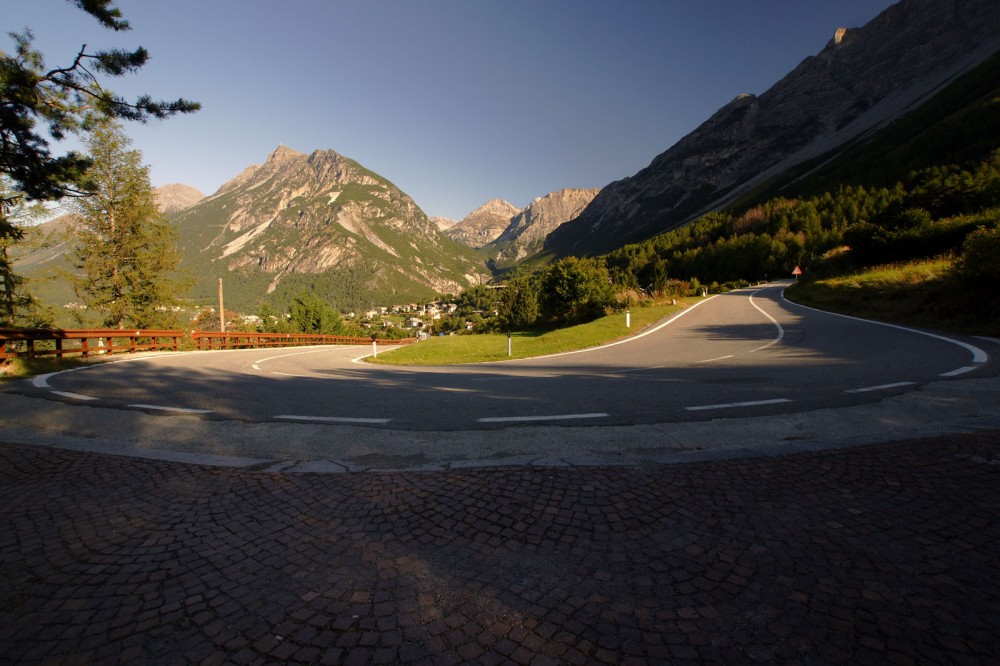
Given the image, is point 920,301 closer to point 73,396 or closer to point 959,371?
point 959,371

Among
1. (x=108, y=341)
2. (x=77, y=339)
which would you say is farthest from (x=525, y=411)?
(x=108, y=341)

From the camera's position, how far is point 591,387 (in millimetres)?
7633

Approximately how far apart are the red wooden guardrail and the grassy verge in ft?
88.5

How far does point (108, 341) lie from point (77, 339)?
292cm

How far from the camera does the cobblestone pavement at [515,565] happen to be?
1788mm

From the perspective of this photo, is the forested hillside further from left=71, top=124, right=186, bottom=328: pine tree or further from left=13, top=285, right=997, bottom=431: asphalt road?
left=71, top=124, right=186, bottom=328: pine tree

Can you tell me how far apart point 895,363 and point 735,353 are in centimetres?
364

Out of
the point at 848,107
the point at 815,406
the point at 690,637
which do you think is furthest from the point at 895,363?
the point at 848,107

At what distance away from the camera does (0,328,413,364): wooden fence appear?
11445 millimetres

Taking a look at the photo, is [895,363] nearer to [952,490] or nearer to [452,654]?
[952,490]

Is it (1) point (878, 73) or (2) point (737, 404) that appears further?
(1) point (878, 73)

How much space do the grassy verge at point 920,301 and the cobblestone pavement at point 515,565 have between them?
13794 millimetres

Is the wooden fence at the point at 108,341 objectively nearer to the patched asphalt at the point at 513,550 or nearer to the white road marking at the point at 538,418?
the patched asphalt at the point at 513,550

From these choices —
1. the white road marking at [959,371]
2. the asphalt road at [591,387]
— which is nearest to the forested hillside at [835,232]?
the asphalt road at [591,387]
